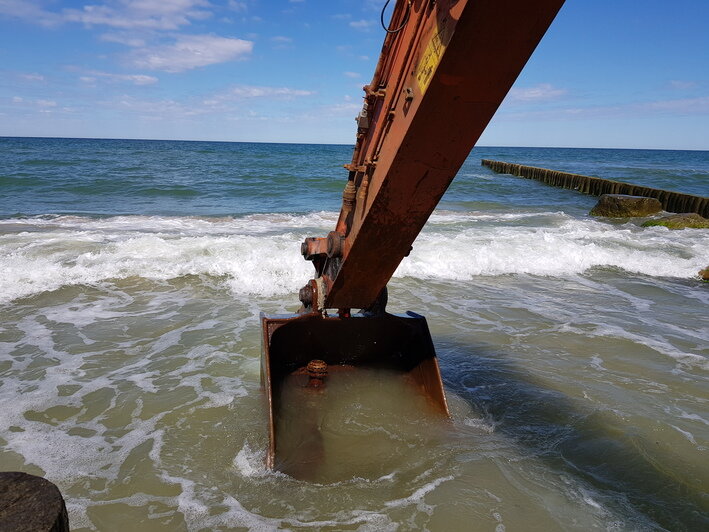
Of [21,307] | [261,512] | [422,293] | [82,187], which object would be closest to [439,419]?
[261,512]

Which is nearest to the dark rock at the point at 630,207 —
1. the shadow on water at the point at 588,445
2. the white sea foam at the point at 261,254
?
the white sea foam at the point at 261,254

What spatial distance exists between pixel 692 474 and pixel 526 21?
130 inches

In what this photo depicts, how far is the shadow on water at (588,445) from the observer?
334 centimetres

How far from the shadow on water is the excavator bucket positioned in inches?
28.1

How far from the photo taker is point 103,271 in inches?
339

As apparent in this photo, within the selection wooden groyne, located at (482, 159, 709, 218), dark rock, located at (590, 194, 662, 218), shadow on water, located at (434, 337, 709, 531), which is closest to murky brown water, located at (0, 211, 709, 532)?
shadow on water, located at (434, 337, 709, 531)

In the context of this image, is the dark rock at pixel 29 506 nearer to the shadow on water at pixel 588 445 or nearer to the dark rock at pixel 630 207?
the shadow on water at pixel 588 445

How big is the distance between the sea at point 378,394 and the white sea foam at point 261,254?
0.06 metres

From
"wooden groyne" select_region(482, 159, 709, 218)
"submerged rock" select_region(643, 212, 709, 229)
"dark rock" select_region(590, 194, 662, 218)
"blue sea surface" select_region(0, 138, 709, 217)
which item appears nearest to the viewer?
"submerged rock" select_region(643, 212, 709, 229)

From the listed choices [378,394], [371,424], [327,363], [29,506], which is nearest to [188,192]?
[327,363]

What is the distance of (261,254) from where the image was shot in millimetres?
9758

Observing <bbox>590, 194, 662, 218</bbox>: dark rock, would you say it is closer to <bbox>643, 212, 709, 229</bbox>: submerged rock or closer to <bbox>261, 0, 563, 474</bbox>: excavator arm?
<bbox>643, 212, 709, 229</bbox>: submerged rock

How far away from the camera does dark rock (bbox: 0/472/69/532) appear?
150 cm

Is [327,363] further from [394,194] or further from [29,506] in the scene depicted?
[29,506]
